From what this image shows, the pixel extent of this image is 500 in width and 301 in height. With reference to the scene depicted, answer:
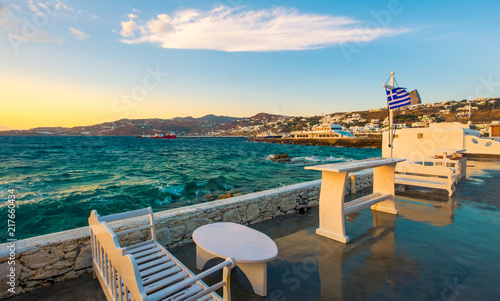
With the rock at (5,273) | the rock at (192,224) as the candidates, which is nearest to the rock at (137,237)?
the rock at (192,224)

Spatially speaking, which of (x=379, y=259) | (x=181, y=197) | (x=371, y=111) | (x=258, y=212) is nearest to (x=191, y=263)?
(x=258, y=212)

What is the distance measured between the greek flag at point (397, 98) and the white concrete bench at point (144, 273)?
559cm

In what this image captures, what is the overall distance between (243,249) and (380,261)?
1945 mm

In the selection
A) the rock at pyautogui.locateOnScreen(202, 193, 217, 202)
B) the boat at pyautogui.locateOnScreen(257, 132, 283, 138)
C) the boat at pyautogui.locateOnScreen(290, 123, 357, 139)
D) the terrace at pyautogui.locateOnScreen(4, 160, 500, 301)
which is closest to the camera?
the terrace at pyautogui.locateOnScreen(4, 160, 500, 301)

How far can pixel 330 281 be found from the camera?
2.72 m

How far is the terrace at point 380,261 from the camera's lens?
2539 mm

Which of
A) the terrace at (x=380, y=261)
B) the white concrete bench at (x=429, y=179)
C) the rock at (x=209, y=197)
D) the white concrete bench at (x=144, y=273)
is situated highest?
the white concrete bench at (x=144, y=273)

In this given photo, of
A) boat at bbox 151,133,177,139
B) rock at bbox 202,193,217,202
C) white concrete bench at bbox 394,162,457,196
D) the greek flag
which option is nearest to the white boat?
white concrete bench at bbox 394,162,457,196

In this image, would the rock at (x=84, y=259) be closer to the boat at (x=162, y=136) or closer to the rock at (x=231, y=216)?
the rock at (x=231, y=216)

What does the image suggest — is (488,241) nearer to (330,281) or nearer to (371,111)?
(330,281)

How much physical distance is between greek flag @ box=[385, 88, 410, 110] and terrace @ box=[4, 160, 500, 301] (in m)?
2.48

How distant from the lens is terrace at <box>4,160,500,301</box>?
254 centimetres

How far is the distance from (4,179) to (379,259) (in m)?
24.8

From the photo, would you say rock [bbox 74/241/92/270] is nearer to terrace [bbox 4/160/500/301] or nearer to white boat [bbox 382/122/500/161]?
terrace [bbox 4/160/500/301]
